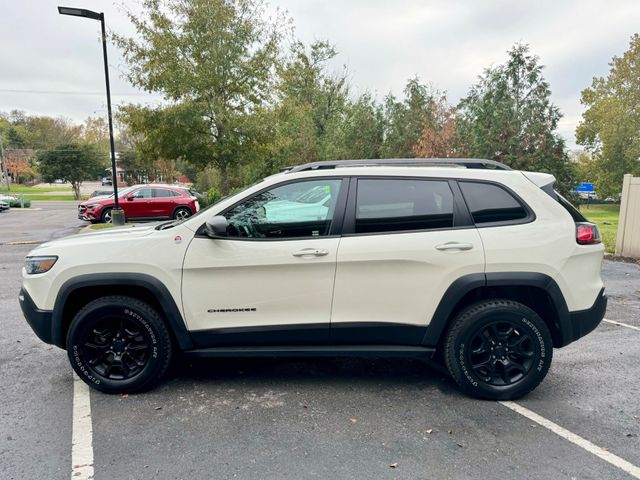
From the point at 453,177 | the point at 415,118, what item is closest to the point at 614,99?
the point at 415,118

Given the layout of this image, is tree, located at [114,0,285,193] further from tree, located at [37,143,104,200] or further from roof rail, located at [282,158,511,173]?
tree, located at [37,143,104,200]

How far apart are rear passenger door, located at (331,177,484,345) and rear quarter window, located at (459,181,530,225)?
0.09 m

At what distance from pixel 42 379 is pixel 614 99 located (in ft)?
171

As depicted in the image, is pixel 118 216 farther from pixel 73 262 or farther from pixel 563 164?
pixel 563 164

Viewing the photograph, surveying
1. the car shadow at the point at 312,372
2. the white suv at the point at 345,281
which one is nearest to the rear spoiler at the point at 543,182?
the white suv at the point at 345,281

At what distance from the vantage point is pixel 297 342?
3420 millimetres

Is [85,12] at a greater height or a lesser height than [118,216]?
greater

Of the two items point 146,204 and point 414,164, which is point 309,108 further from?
point 414,164

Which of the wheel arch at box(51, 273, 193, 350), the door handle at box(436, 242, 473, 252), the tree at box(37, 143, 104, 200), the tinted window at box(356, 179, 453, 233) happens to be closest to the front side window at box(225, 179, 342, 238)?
the tinted window at box(356, 179, 453, 233)

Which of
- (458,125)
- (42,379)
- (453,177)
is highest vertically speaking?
(458,125)

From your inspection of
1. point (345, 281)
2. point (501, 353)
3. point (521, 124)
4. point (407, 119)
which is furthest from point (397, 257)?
point (407, 119)

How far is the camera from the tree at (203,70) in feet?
45.9

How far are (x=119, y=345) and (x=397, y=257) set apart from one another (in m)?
2.28

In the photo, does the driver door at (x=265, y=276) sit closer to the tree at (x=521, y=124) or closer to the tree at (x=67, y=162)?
the tree at (x=521, y=124)
